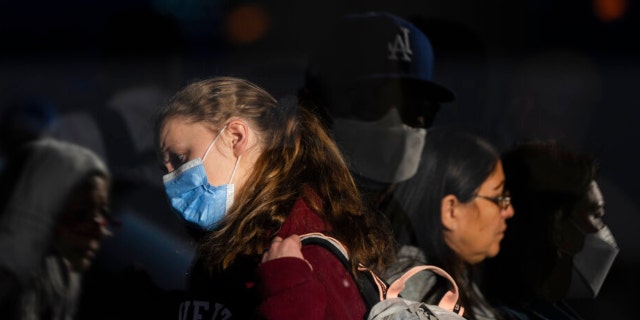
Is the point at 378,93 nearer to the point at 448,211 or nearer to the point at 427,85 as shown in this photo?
the point at 427,85

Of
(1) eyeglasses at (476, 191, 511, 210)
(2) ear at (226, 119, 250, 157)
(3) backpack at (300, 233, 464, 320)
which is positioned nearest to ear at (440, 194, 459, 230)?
(1) eyeglasses at (476, 191, 511, 210)

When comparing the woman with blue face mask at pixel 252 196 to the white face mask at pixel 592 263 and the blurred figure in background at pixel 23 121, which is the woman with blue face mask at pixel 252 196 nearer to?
the blurred figure in background at pixel 23 121

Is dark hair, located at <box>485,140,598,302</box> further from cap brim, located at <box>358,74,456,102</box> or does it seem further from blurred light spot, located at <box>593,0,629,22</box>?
blurred light spot, located at <box>593,0,629,22</box>

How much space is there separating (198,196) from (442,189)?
2.86 ft

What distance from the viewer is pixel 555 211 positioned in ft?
12.2

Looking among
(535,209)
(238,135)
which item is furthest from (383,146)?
(238,135)

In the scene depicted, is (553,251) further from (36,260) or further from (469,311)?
(36,260)

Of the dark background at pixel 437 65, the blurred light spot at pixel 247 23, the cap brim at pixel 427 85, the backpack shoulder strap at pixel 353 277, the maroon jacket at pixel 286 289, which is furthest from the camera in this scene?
the cap brim at pixel 427 85

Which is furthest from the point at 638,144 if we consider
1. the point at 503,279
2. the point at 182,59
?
the point at 182,59

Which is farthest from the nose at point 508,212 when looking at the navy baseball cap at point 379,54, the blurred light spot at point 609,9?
the blurred light spot at point 609,9

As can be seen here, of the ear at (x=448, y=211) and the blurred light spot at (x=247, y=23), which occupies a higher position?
the blurred light spot at (x=247, y=23)

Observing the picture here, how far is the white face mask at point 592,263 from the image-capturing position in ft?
12.0

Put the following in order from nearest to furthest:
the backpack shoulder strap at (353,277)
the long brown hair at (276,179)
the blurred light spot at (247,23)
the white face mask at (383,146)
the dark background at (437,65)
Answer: the backpack shoulder strap at (353,277) < the long brown hair at (276,179) < the dark background at (437,65) < the blurred light spot at (247,23) < the white face mask at (383,146)

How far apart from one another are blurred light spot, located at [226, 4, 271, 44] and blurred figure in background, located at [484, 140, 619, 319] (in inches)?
36.4
